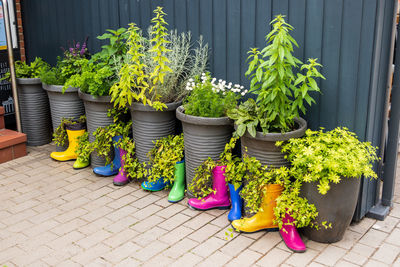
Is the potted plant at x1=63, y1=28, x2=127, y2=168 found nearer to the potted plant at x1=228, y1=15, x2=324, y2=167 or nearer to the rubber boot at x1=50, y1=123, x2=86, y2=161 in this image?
the rubber boot at x1=50, y1=123, x2=86, y2=161

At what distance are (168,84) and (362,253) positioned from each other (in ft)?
7.57

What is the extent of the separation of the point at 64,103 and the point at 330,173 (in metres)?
3.19

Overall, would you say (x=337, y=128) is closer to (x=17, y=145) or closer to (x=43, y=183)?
(x=43, y=183)

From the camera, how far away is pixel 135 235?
12.5 ft

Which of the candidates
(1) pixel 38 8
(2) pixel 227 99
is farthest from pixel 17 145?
(2) pixel 227 99

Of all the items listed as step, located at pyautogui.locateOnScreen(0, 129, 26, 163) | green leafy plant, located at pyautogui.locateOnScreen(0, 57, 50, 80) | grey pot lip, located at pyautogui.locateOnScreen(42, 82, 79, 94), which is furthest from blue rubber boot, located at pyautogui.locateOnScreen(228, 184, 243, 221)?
green leafy plant, located at pyautogui.locateOnScreen(0, 57, 50, 80)

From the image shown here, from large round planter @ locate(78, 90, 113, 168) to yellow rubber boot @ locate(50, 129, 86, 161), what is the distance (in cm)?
30

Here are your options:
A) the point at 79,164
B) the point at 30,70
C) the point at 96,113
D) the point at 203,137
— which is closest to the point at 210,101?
the point at 203,137

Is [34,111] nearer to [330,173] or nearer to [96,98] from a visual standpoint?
[96,98]

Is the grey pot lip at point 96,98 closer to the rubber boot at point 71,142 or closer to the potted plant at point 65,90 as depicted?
the potted plant at point 65,90

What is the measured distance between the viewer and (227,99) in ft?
13.4

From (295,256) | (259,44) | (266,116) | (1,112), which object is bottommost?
(295,256)

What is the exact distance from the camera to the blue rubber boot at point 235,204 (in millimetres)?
3998

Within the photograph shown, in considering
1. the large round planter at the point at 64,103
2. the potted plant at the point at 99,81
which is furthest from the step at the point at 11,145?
the potted plant at the point at 99,81
